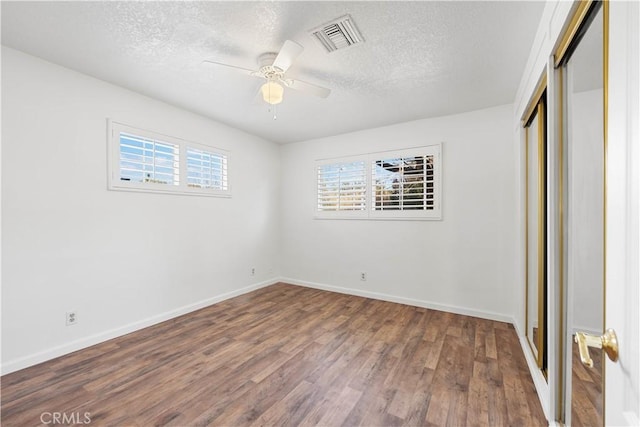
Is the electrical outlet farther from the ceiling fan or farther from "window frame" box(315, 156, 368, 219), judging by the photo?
"window frame" box(315, 156, 368, 219)

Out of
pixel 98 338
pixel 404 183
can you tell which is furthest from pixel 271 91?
pixel 98 338

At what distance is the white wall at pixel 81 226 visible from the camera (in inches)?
85.2

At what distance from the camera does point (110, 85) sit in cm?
272

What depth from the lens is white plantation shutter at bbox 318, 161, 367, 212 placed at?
4.22m

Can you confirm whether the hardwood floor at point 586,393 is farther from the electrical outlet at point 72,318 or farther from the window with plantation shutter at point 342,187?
the electrical outlet at point 72,318

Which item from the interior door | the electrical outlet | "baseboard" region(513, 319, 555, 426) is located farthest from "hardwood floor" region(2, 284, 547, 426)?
the interior door

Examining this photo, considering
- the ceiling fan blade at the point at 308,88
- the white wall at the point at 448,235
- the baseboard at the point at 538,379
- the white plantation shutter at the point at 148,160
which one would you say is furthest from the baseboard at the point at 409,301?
the ceiling fan blade at the point at 308,88

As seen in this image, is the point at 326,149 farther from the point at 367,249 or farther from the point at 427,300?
the point at 427,300

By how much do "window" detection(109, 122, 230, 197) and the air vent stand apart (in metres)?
2.25

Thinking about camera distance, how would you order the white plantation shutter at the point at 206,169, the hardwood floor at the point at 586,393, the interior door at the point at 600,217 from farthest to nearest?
the white plantation shutter at the point at 206,169, the hardwood floor at the point at 586,393, the interior door at the point at 600,217

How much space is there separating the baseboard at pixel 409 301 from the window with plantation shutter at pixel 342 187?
1.27 meters

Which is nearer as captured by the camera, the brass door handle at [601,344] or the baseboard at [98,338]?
the brass door handle at [601,344]

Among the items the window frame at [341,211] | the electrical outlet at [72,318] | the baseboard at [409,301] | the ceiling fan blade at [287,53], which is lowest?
the baseboard at [409,301]

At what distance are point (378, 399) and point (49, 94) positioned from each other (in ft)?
11.8
